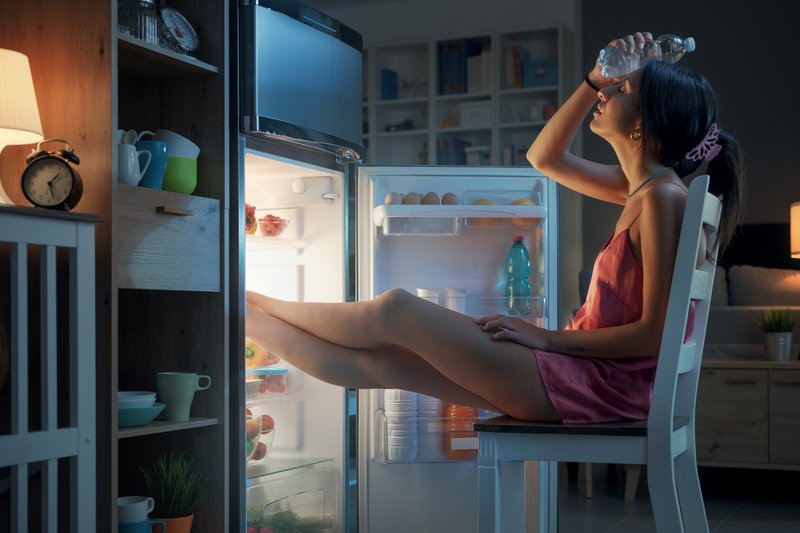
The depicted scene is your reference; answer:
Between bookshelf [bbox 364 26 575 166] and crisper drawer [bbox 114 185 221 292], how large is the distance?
3926 mm

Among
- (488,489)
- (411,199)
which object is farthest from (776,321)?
(488,489)

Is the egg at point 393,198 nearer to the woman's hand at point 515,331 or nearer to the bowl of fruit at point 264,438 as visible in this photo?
the bowl of fruit at point 264,438

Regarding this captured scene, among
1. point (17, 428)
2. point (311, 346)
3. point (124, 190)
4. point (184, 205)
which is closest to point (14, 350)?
point (17, 428)

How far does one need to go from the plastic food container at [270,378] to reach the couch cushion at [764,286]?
2501mm

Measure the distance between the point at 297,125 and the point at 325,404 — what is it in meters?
0.78

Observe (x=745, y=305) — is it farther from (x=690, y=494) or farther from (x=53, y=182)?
(x=53, y=182)

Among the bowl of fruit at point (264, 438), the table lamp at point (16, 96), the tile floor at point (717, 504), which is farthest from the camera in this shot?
the tile floor at point (717, 504)

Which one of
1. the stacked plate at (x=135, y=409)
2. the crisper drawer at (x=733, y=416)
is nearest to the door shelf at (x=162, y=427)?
the stacked plate at (x=135, y=409)

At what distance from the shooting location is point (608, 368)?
181 cm

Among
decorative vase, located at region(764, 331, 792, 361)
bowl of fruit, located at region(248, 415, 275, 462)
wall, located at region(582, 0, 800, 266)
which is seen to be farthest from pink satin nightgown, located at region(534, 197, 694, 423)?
wall, located at region(582, 0, 800, 266)

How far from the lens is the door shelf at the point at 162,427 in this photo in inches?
71.0

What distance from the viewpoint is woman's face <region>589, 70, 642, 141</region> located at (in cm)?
191

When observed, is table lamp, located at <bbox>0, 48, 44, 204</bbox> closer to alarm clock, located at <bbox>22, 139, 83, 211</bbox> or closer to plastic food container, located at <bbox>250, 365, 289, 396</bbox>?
alarm clock, located at <bbox>22, 139, 83, 211</bbox>

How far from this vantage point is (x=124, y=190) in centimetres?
182
